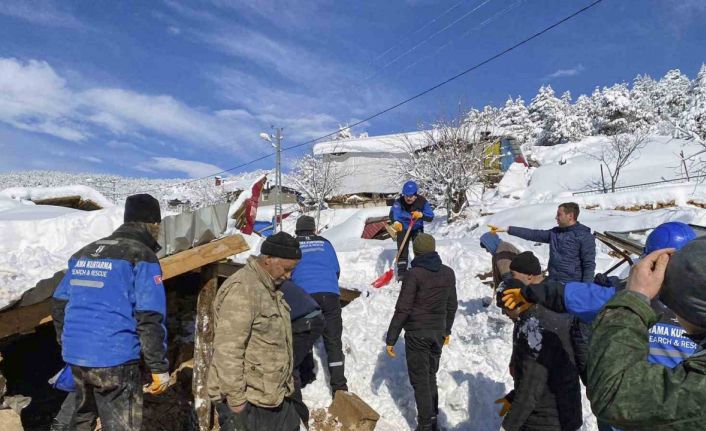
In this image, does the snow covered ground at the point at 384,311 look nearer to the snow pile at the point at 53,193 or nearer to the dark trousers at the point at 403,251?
the dark trousers at the point at 403,251

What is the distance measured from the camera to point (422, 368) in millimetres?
4309

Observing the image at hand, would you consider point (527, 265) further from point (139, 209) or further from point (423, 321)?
point (139, 209)

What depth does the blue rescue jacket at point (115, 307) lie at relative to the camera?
2.93 m

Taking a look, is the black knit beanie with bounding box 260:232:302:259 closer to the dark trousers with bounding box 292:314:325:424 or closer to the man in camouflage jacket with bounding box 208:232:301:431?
the man in camouflage jacket with bounding box 208:232:301:431

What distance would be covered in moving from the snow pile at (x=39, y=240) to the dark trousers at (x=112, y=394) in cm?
142

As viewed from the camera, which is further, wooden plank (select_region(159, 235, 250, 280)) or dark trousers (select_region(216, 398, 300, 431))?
wooden plank (select_region(159, 235, 250, 280))

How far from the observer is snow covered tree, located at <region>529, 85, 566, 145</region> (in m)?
52.0

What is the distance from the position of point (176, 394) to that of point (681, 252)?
6.01m

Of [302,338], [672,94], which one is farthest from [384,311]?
[672,94]

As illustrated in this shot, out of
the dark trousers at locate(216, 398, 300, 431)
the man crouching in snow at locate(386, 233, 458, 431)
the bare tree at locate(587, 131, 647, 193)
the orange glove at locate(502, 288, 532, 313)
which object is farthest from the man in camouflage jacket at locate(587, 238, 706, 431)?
the bare tree at locate(587, 131, 647, 193)

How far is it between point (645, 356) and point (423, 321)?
323 centimetres

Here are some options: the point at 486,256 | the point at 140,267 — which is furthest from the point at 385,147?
the point at 140,267

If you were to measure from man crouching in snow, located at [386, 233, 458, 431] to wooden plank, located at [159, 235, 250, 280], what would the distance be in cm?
219

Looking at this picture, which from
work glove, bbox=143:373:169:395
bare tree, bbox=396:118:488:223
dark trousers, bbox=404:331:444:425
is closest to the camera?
work glove, bbox=143:373:169:395
